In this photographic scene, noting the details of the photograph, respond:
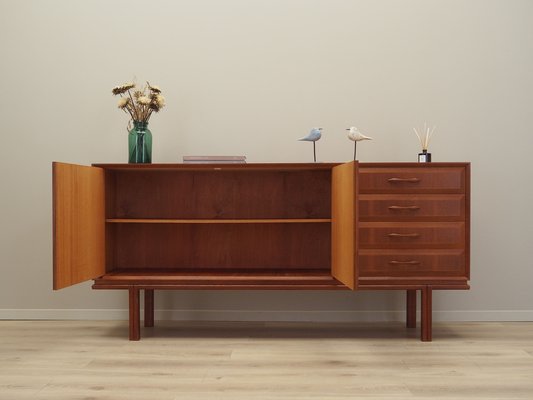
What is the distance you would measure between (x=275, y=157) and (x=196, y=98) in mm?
490

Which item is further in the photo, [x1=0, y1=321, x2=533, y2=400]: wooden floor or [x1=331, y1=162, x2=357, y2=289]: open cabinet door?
[x1=331, y1=162, x2=357, y2=289]: open cabinet door

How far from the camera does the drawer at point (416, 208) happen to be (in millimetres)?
2350

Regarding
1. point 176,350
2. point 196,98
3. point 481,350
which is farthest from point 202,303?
point 481,350

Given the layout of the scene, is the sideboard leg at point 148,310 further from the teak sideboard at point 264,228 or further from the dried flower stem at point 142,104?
the dried flower stem at point 142,104

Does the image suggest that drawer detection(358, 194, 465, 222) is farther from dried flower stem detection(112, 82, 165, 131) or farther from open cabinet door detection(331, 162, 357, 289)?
dried flower stem detection(112, 82, 165, 131)

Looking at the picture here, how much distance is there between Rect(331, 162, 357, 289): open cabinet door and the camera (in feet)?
6.95

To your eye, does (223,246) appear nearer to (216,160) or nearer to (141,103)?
(216,160)

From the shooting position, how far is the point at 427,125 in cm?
279

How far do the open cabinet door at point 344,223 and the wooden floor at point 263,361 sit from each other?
0.31 meters

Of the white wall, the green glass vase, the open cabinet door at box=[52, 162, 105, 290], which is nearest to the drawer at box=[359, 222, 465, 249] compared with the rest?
the white wall

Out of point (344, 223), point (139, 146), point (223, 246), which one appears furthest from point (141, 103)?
point (344, 223)

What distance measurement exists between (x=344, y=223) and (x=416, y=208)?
0.33 meters

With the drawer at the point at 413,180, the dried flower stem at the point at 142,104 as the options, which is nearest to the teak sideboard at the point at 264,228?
the drawer at the point at 413,180

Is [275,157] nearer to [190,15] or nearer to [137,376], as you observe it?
[190,15]
